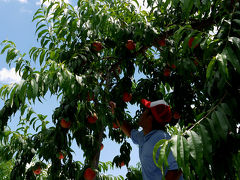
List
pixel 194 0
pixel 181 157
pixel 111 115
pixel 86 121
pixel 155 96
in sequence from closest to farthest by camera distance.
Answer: pixel 181 157
pixel 194 0
pixel 111 115
pixel 86 121
pixel 155 96

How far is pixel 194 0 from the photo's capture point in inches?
70.6

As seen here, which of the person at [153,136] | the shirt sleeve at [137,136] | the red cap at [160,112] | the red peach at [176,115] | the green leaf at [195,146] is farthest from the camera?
the red peach at [176,115]

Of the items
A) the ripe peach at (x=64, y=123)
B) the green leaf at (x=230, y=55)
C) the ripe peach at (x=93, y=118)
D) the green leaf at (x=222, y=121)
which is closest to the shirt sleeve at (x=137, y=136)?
→ the ripe peach at (x=93, y=118)

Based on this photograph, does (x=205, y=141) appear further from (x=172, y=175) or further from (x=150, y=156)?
(x=150, y=156)

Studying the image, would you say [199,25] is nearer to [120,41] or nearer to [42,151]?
[120,41]

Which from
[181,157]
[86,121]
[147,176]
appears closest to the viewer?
[181,157]

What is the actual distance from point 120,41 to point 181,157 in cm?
225

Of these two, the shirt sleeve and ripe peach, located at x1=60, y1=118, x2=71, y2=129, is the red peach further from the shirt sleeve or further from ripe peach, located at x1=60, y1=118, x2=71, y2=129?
ripe peach, located at x1=60, y1=118, x2=71, y2=129

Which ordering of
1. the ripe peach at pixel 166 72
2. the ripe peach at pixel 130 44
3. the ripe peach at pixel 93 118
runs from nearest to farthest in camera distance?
the ripe peach at pixel 93 118 < the ripe peach at pixel 130 44 < the ripe peach at pixel 166 72

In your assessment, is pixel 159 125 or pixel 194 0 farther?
pixel 159 125

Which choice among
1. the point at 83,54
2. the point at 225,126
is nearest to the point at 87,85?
the point at 83,54

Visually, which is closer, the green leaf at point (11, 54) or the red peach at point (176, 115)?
the green leaf at point (11, 54)

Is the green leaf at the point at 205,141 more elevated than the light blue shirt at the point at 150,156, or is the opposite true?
the light blue shirt at the point at 150,156

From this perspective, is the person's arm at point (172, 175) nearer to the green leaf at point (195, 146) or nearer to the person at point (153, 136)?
the person at point (153, 136)
